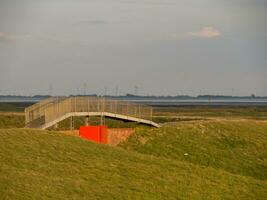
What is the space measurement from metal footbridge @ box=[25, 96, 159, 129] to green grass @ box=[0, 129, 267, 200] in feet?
15.0

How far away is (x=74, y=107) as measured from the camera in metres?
54.4

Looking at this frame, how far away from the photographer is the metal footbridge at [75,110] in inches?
2056

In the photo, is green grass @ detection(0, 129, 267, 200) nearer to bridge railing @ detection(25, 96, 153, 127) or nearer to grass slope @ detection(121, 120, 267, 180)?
grass slope @ detection(121, 120, 267, 180)

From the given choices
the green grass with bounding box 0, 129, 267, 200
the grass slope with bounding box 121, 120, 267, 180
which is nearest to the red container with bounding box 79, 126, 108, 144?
the grass slope with bounding box 121, 120, 267, 180

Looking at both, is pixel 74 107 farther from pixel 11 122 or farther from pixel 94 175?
pixel 11 122

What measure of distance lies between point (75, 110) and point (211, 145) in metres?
12.2

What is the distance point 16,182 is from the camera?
34.2 metres

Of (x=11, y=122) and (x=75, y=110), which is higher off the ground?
(x=75, y=110)

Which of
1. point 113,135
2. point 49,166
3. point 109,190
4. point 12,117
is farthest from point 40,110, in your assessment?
point 12,117

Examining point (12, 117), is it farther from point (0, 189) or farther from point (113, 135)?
point (0, 189)

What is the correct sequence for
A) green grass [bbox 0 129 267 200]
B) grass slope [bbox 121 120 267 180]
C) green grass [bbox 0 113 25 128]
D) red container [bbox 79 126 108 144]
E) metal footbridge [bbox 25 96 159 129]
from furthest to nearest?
green grass [bbox 0 113 25 128]
red container [bbox 79 126 108 144]
metal footbridge [bbox 25 96 159 129]
grass slope [bbox 121 120 267 180]
green grass [bbox 0 129 267 200]

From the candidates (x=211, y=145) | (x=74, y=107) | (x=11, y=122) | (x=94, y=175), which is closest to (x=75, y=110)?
(x=74, y=107)

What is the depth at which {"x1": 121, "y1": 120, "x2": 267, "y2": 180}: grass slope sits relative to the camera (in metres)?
50.2

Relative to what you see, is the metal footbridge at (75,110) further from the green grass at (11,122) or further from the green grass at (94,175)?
the green grass at (11,122)
